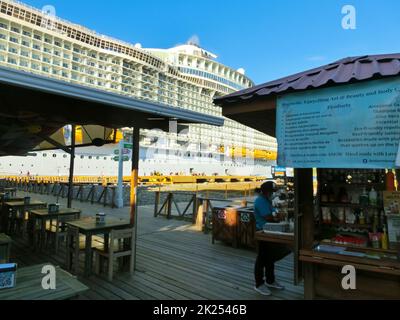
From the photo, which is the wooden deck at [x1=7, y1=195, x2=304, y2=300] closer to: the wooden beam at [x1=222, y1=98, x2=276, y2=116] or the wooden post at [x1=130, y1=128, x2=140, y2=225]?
the wooden post at [x1=130, y1=128, x2=140, y2=225]

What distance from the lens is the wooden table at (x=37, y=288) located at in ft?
7.41

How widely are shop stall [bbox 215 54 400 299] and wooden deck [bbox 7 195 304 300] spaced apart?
88 cm

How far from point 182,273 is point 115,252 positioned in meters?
1.07

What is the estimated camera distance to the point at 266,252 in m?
3.78

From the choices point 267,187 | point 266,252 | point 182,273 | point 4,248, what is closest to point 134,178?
point 182,273

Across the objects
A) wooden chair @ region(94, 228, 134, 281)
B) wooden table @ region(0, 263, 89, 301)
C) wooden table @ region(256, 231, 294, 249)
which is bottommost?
wooden chair @ region(94, 228, 134, 281)

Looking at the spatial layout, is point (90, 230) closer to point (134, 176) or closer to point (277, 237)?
point (134, 176)

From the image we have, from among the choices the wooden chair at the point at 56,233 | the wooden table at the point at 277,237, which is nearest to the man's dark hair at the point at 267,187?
the wooden table at the point at 277,237

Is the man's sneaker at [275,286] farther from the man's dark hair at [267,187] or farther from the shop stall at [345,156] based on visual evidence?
the man's dark hair at [267,187]

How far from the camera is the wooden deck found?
3680mm

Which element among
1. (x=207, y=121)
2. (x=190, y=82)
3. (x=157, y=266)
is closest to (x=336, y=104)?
(x=207, y=121)

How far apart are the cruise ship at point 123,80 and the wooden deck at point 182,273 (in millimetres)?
37395

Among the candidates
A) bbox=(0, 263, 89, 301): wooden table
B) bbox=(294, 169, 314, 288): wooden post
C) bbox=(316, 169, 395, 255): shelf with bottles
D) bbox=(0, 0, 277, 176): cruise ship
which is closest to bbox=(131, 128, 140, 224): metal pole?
bbox=(0, 263, 89, 301): wooden table
